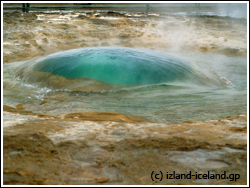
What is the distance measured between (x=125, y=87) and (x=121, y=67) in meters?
0.31

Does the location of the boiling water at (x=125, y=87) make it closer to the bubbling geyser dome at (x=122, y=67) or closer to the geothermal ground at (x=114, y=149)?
the bubbling geyser dome at (x=122, y=67)

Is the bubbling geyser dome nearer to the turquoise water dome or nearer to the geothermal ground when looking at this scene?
the turquoise water dome

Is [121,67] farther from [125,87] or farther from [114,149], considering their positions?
[114,149]

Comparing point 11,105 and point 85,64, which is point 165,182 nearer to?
point 11,105

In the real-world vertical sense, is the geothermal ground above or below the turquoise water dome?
below

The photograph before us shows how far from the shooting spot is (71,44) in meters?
8.40

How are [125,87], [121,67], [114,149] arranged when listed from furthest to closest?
[121,67] < [125,87] < [114,149]

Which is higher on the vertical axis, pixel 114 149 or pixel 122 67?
pixel 122 67

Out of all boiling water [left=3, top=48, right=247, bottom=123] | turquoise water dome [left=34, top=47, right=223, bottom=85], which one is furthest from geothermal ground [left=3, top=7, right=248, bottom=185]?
turquoise water dome [left=34, top=47, right=223, bottom=85]

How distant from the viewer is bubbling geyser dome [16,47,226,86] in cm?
427

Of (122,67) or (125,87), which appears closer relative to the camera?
(125,87)

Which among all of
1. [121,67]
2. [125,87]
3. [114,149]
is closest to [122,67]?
[121,67]

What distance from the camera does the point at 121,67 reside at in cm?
430

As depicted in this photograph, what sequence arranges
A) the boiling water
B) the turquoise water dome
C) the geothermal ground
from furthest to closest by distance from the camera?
1. the turquoise water dome
2. the boiling water
3. the geothermal ground
